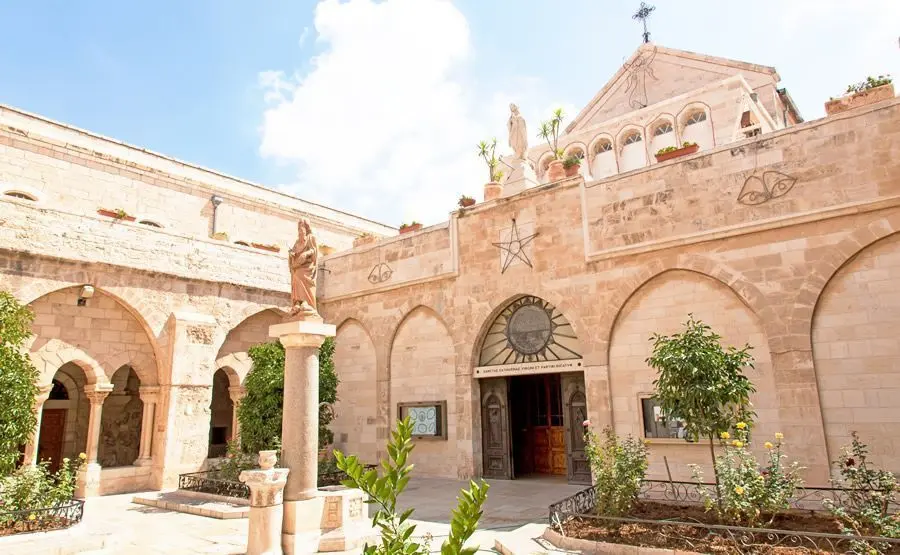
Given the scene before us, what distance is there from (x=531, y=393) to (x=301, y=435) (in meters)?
8.20

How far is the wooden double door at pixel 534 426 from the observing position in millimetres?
12469

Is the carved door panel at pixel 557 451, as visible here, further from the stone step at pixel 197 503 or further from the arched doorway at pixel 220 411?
the arched doorway at pixel 220 411

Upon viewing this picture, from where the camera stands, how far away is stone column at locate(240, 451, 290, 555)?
6777mm

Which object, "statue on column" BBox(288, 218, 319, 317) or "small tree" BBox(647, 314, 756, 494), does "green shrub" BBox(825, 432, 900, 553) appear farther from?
"statue on column" BBox(288, 218, 319, 317)

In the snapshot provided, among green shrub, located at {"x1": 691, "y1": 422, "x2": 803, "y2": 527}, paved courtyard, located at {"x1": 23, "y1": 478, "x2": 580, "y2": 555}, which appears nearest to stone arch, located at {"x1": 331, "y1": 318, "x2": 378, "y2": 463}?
paved courtyard, located at {"x1": 23, "y1": 478, "x2": 580, "y2": 555}

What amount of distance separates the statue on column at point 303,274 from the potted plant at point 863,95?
350 inches

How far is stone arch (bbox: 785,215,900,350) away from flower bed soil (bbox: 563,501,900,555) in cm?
283

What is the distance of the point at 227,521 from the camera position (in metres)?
9.65

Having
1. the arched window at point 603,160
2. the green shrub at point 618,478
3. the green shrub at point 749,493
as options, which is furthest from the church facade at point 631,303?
the arched window at point 603,160

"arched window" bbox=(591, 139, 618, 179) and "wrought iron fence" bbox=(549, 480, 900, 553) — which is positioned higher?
"arched window" bbox=(591, 139, 618, 179)

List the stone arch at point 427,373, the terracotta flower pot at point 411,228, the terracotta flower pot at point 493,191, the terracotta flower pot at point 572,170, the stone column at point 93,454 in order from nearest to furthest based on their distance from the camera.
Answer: the stone column at point 93,454 < the terracotta flower pot at point 572,170 < the stone arch at point 427,373 < the terracotta flower pot at point 493,191 < the terracotta flower pot at point 411,228

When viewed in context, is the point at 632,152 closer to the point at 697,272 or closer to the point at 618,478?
the point at 697,272

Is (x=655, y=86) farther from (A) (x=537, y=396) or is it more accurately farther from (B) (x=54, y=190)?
(B) (x=54, y=190)

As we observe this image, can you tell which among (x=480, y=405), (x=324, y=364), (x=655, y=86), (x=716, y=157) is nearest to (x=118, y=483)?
(x=324, y=364)
